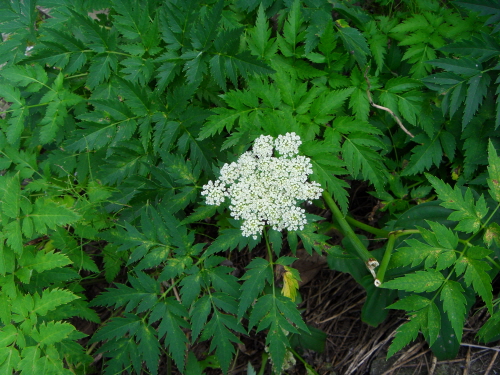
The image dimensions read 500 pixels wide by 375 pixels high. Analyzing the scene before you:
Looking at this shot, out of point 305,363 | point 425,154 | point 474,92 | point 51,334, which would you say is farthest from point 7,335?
point 474,92

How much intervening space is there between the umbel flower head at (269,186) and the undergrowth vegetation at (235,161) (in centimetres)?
2

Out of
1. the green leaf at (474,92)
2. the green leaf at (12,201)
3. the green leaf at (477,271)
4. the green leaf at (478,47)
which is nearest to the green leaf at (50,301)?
the green leaf at (12,201)

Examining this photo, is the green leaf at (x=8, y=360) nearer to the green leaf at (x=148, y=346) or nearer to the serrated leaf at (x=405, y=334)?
the green leaf at (x=148, y=346)

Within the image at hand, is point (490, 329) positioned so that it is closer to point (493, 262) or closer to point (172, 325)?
point (493, 262)

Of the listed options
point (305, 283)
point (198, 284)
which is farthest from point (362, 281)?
point (198, 284)

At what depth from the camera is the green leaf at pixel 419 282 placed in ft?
6.89

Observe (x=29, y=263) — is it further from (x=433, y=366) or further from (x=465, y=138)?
(x=465, y=138)

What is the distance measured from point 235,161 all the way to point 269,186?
35 cm

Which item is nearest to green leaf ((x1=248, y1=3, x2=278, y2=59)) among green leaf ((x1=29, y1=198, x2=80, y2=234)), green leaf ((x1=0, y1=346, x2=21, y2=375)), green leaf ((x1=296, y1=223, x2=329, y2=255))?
green leaf ((x1=296, y1=223, x2=329, y2=255))

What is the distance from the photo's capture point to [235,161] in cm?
255

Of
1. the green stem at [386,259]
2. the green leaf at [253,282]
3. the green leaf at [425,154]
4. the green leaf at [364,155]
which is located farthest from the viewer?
the green leaf at [425,154]

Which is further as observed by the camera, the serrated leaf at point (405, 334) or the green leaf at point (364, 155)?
the green leaf at point (364, 155)

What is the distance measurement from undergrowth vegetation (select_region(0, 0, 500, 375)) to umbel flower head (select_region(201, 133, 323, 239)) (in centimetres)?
2

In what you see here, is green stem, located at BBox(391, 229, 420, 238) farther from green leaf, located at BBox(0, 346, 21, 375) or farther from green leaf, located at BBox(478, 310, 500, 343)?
green leaf, located at BBox(0, 346, 21, 375)
